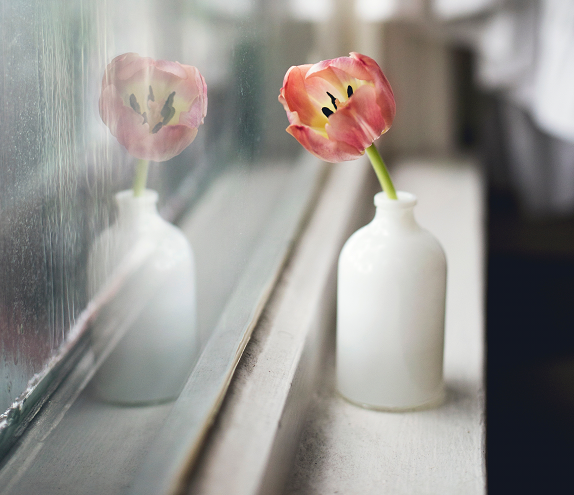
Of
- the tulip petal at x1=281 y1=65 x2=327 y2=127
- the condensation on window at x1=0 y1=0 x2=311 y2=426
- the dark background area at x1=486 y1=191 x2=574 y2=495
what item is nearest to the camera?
the condensation on window at x1=0 y1=0 x2=311 y2=426

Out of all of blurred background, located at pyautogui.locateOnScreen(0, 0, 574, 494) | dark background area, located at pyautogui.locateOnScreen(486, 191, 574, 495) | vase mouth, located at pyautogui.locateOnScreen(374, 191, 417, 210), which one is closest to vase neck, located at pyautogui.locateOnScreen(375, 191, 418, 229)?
vase mouth, located at pyautogui.locateOnScreen(374, 191, 417, 210)

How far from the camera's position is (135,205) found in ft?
1.12

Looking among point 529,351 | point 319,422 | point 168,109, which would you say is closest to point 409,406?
point 319,422

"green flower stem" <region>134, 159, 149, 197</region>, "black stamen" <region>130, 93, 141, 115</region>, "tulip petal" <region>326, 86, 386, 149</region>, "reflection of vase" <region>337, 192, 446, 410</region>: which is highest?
"black stamen" <region>130, 93, 141, 115</region>

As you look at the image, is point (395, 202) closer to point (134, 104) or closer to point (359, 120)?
point (359, 120)

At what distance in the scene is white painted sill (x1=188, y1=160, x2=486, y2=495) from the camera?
337mm

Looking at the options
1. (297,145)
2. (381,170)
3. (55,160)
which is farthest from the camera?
(297,145)

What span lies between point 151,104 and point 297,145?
50 cm

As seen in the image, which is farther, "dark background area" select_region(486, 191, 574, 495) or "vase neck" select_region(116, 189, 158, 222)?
"dark background area" select_region(486, 191, 574, 495)

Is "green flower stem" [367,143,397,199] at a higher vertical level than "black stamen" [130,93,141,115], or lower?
lower

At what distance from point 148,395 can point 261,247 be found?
8.7 inches

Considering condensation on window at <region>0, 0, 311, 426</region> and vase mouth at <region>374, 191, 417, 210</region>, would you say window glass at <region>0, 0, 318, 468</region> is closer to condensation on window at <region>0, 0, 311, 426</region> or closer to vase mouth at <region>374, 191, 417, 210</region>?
condensation on window at <region>0, 0, 311, 426</region>

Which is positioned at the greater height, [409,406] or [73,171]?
[73,171]

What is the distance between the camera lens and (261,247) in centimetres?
56
